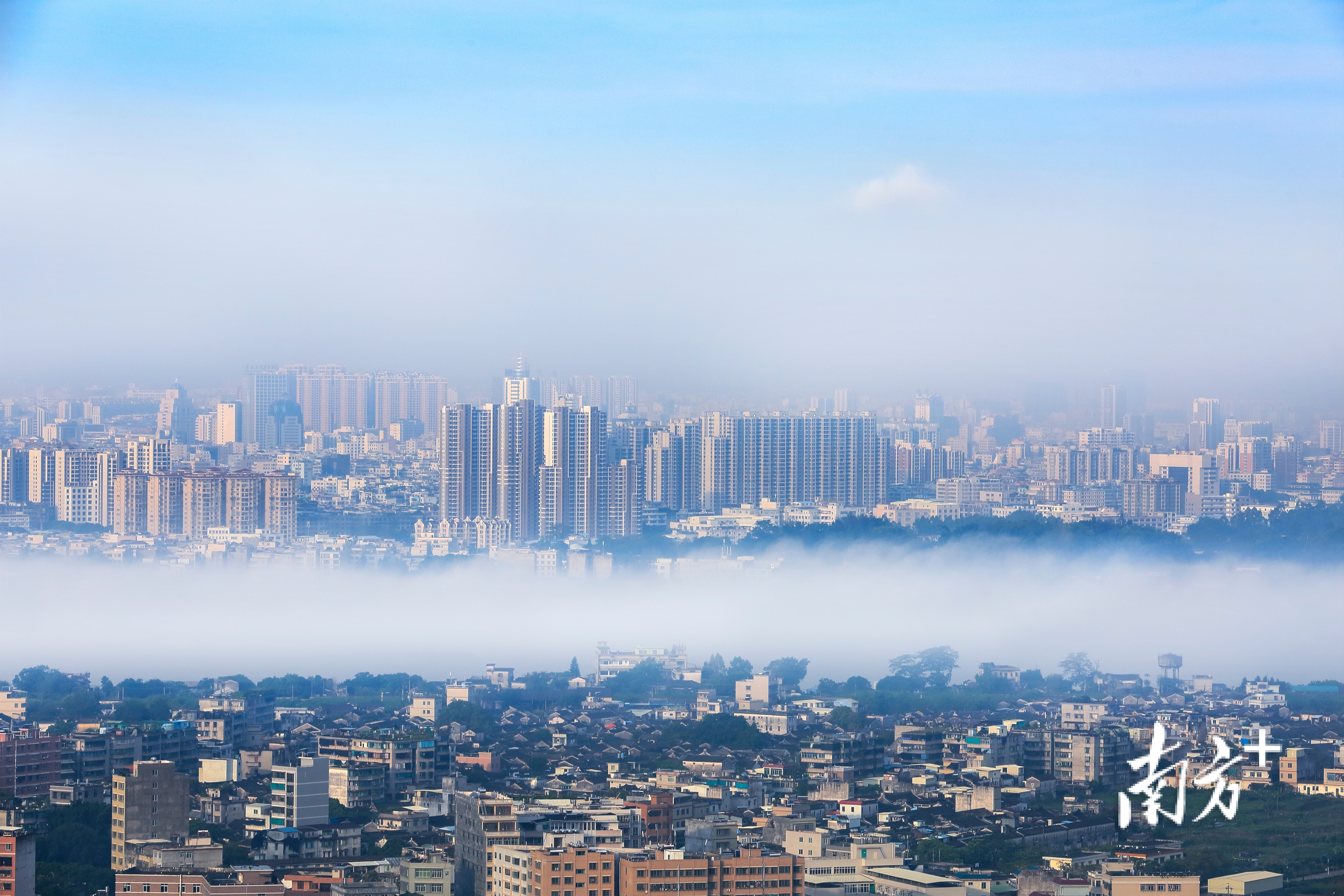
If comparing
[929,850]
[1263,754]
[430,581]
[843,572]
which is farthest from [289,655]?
[929,850]

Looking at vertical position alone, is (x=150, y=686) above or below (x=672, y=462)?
below

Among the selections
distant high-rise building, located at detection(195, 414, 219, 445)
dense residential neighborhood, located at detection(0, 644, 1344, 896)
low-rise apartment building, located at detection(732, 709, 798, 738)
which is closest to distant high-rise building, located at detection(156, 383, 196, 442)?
distant high-rise building, located at detection(195, 414, 219, 445)

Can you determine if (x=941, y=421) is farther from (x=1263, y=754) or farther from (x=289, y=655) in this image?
(x=1263, y=754)

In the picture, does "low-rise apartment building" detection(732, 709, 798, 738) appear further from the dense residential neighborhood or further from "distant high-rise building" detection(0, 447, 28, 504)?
"distant high-rise building" detection(0, 447, 28, 504)

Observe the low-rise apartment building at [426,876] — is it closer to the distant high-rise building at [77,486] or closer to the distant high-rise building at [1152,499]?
the distant high-rise building at [77,486]

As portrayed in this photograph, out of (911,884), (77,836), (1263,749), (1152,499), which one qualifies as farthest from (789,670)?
(911,884)

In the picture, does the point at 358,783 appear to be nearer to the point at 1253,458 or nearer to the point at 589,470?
the point at 589,470

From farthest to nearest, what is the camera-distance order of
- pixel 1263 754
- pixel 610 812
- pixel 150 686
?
1. pixel 150 686
2. pixel 1263 754
3. pixel 610 812
